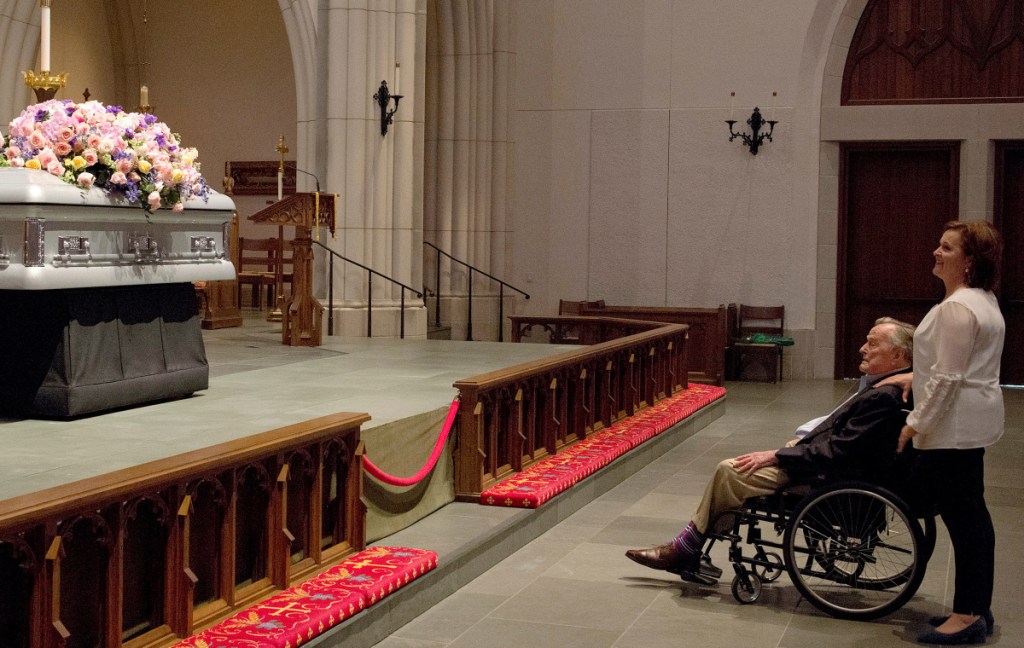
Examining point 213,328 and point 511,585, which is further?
point 213,328

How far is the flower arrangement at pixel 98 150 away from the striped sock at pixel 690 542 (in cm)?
283

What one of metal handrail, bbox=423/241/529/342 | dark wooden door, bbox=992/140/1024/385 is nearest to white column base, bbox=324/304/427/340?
metal handrail, bbox=423/241/529/342

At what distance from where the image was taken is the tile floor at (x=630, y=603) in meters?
4.68

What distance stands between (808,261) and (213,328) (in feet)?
21.7

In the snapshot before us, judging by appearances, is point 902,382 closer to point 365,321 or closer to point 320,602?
point 320,602

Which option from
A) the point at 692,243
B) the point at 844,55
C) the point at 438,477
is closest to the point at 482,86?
the point at 692,243

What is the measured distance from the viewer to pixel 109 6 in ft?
56.4

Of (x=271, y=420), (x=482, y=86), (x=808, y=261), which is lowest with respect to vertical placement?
(x=271, y=420)

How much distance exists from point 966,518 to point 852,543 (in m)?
0.46

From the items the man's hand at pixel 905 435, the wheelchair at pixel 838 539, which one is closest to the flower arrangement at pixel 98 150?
the wheelchair at pixel 838 539

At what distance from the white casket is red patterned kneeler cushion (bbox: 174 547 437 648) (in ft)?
5.95

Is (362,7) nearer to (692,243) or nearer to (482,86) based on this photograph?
(482,86)

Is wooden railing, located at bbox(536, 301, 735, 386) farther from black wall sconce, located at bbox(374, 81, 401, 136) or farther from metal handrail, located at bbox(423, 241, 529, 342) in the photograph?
black wall sconce, located at bbox(374, 81, 401, 136)

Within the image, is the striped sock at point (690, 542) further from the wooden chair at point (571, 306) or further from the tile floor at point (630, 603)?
the wooden chair at point (571, 306)
